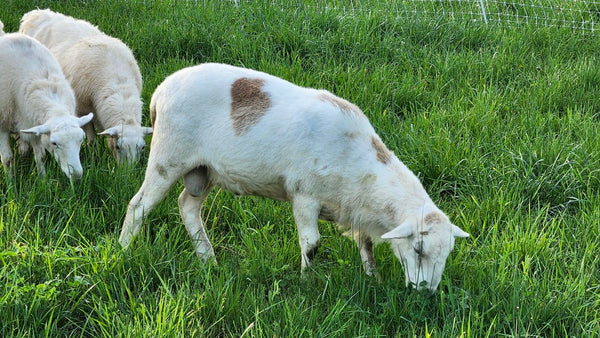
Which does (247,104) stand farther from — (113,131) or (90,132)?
(90,132)

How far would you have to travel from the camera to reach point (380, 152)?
368 centimetres

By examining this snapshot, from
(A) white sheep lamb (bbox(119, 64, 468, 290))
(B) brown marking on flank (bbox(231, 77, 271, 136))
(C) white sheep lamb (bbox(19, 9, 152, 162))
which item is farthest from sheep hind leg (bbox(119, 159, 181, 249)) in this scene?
(C) white sheep lamb (bbox(19, 9, 152, 162))

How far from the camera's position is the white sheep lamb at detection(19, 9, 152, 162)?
5348 millimetres

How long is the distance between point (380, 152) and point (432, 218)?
51 cm

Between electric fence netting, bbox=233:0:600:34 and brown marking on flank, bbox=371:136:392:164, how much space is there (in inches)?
176

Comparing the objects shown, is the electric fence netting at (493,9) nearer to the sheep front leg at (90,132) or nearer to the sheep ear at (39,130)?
the sheep front leg at (90,132)

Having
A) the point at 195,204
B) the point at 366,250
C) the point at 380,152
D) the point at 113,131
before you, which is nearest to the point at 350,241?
the point at 366,250

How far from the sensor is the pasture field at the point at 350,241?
321 cm

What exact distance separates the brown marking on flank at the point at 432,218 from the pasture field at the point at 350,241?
1.11 ft

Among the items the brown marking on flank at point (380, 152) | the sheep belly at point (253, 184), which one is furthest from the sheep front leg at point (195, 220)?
the brown marking on flank at point (380, 152)

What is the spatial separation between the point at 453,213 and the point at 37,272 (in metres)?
2.48

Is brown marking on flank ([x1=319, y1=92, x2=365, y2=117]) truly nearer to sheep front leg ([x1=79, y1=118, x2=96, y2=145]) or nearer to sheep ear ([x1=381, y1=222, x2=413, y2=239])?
sheep ear ([x1=381, y1=222, x2=413, y2=239])

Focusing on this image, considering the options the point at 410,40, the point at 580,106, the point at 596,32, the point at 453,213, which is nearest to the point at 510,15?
the point at 596,32

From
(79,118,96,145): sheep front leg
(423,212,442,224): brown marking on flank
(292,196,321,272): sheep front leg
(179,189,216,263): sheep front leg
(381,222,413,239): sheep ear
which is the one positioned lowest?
(79,118,96,145): sheep front leg
